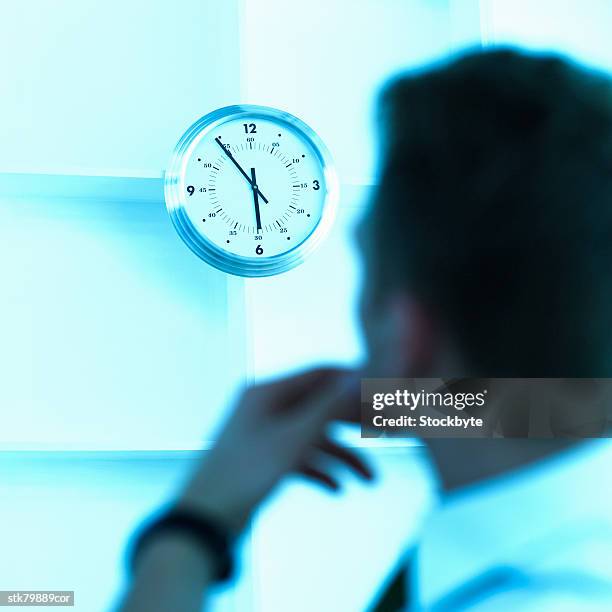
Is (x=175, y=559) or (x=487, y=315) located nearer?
(x=175, y=559)

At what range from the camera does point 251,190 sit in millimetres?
1362

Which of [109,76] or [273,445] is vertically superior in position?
[109,76]

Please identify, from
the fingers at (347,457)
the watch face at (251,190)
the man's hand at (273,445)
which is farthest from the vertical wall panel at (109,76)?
the fingers at (347,457)

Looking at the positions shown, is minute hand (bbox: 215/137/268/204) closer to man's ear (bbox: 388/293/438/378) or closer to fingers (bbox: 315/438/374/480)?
man's ear (bbox: 388/293/438/378)

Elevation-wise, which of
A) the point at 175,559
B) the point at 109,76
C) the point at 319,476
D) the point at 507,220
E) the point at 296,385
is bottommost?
the point at 175,559

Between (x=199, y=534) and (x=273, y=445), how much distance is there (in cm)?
19

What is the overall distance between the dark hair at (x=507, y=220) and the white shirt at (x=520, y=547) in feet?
0.71

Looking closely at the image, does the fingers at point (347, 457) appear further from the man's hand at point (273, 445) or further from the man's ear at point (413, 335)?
the man's ear at point (413, 335)

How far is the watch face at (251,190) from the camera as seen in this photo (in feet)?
4.42

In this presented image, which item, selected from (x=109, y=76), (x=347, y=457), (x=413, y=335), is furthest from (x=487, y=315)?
(x=109, y=76)

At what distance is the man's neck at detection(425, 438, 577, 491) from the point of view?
4.60ft

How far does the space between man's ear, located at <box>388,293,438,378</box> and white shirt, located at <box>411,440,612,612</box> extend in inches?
9.4

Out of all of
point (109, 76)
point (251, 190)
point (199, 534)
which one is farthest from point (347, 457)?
point (109, 76)

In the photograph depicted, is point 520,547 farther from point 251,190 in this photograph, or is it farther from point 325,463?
point 251,190
